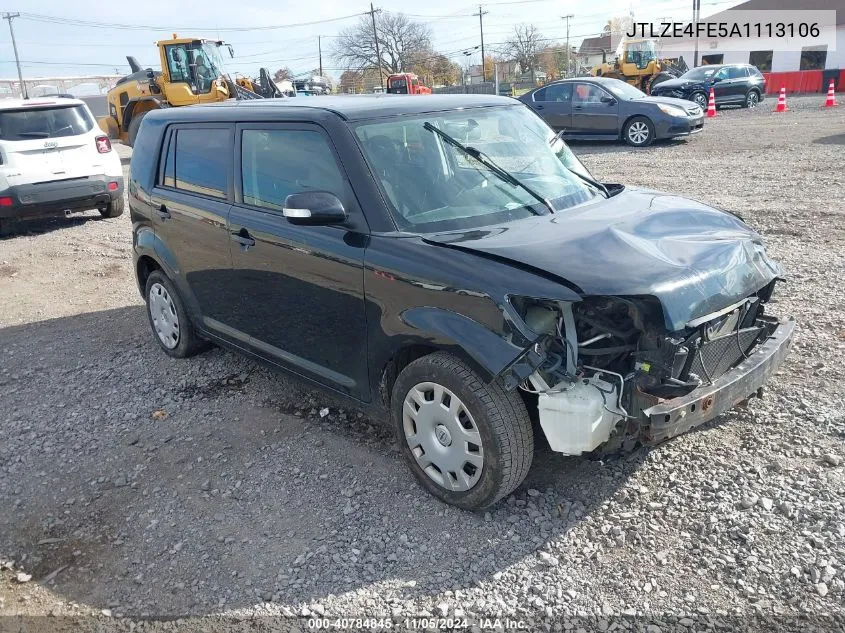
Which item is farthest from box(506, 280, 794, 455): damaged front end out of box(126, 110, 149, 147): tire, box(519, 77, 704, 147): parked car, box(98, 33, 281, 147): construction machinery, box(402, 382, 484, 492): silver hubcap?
box(126, 110, 149, 147): tire

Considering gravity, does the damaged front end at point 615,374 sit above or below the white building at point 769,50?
below

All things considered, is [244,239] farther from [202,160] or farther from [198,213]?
[202,160]

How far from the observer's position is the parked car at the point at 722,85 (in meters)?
25.9

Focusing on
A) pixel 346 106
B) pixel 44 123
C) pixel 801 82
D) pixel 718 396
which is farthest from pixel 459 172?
pixel 801 82

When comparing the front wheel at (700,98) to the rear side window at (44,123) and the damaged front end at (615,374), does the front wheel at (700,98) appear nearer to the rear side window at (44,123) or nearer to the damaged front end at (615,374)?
the rear side window at (44,123)

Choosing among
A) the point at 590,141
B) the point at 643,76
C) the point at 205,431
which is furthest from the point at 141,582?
the point at 643,76

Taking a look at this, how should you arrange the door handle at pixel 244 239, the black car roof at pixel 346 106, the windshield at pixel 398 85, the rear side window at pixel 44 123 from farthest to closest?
the windshield at pixel 398 85 < the rear side window at pixel 44 123 < the door handle at pixel 244 239 < the black car roof at pixel 346 106

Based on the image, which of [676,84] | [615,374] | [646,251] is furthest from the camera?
[676,84]

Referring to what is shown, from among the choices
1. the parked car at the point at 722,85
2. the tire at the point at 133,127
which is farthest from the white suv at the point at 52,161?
the parked car at the point at 722,85

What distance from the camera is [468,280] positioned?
10.3ft

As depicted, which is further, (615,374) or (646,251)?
(646,251)

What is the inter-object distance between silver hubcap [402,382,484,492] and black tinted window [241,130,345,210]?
1183mm

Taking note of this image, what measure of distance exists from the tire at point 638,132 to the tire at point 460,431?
14.4 m

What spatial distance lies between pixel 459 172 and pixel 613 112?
1391 cm
